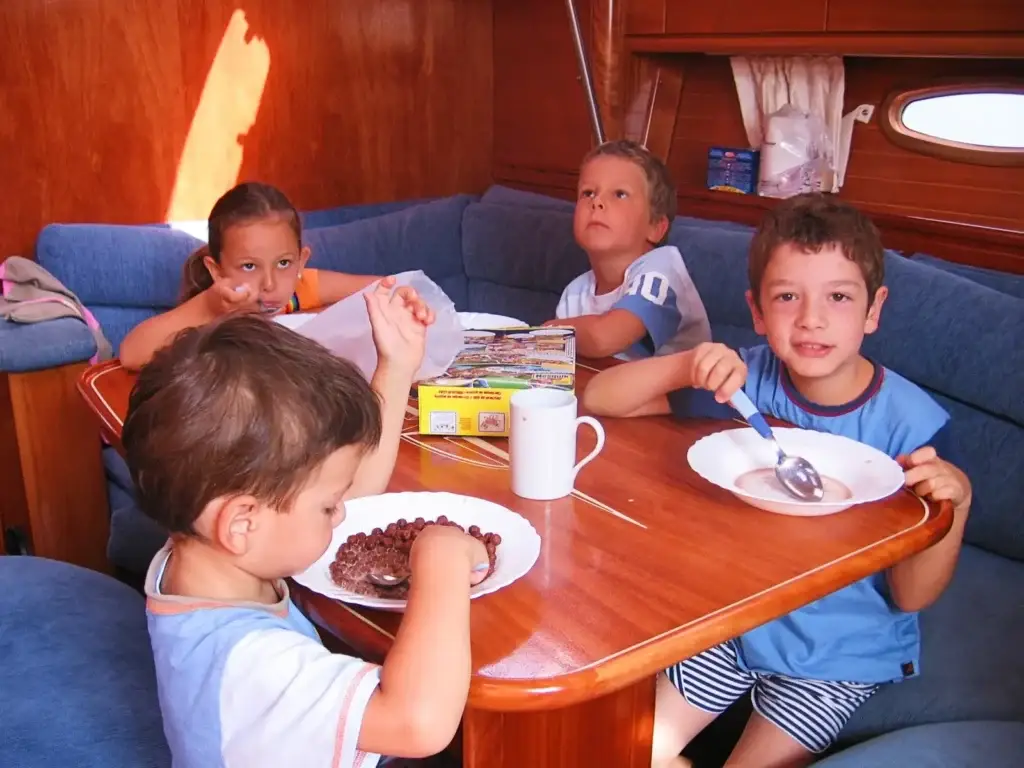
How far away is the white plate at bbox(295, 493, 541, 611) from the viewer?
3.29 ft

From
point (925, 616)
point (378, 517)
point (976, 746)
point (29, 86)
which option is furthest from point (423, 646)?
point (29, 86)

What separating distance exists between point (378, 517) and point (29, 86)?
2295 mm

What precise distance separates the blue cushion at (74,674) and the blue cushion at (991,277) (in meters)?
1.62

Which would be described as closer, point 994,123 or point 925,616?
point 925,616

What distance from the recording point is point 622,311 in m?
1.92

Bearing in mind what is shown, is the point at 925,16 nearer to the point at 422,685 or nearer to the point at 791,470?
the point at 791,470

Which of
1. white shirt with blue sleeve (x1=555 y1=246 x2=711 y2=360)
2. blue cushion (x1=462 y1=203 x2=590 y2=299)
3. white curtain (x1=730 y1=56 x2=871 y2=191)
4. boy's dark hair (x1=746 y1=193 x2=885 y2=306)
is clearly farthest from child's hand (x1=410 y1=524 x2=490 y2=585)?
white curtain (x1=730 y1=56 x2=871 y2=191)

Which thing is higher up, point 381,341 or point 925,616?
point 381,341

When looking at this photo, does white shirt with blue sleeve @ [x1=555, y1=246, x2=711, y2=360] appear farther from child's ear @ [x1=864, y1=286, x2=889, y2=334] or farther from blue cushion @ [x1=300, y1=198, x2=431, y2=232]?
blue cushion @ [x1=300, y1=198, x2=431, y2=232]

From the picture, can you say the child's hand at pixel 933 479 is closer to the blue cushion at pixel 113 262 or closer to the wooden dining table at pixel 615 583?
the wooden dining table at pixel 615 583

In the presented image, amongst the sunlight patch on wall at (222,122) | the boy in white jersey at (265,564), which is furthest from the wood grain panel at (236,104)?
the boy in white jersey at (265,564)

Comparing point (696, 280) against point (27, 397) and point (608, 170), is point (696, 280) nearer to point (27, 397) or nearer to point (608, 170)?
point (608, 170)

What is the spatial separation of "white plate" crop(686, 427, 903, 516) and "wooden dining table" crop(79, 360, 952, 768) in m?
0.02

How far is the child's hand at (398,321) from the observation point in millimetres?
1335
